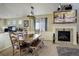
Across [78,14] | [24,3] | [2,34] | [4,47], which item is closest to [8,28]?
[2,34]

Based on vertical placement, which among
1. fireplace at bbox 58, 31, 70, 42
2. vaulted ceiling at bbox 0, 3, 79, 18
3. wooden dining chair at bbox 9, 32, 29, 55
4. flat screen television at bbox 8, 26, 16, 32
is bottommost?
wooden dining chair at bbox 9, 32, 29, 55

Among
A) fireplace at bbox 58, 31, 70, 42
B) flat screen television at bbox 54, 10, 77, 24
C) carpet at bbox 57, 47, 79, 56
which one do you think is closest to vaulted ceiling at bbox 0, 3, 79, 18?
flat screen television at bbox 54, 10, 77, 24

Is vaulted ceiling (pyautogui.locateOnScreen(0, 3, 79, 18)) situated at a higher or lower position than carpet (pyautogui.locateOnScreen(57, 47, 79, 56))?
higher

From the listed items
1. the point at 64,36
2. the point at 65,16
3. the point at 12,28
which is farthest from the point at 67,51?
the point at 12,28

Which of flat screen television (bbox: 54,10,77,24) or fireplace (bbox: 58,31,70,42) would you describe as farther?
fireplace (bbox: 58,31,70,42)

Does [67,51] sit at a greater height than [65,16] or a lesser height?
lesser

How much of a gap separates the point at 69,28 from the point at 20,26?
988 mm

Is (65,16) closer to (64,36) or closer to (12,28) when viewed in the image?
(64,36)

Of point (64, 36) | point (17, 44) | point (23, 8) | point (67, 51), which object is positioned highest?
point (23, 8)

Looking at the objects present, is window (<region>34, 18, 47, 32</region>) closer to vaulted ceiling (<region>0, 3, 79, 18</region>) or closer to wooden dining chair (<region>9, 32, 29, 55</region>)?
vaulted ceiling (<region>0, 3, 79, 18</region>)

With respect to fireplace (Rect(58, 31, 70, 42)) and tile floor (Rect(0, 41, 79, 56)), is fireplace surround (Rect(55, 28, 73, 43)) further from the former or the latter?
tile floor (Rect(0, 41, 79, 56))

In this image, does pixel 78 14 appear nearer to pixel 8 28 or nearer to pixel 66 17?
pixel 66 17

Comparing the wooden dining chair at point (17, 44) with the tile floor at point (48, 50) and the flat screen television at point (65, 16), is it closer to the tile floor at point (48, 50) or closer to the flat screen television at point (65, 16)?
the tile floor at point (48, 50)

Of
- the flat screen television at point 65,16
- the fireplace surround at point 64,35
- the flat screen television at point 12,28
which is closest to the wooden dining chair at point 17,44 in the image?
the flat screen television at point 12,28
